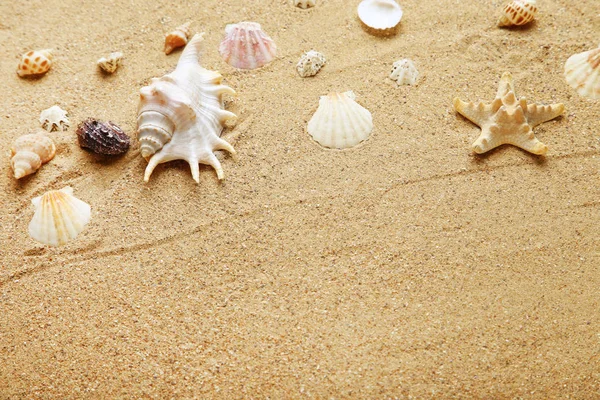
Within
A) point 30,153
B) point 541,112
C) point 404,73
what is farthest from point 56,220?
point 541,112

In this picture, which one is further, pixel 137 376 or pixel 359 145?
pixel 359 145

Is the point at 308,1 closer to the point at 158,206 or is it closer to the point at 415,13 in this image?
the point at 415,13

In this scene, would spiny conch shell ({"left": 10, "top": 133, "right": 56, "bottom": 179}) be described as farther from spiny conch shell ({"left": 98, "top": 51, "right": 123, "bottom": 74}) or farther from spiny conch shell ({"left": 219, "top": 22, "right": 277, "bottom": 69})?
spiny conch shell ({"left": 219, "top": 22, "right": 277, "bottom": 69})

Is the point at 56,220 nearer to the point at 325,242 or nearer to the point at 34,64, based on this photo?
the point at 34,64

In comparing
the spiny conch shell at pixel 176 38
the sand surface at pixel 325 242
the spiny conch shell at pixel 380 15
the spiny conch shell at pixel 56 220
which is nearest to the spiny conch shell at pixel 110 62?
the sand surface at pixel 325 242

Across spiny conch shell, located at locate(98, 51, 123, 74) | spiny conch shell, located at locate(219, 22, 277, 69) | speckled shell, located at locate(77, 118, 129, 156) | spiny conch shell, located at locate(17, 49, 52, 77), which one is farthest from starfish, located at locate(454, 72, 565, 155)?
spiny conch shell, located at locate(17, 49, 52, 77)

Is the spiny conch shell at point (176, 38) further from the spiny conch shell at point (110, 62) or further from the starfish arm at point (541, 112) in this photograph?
the starfish arm at point (541, 112)

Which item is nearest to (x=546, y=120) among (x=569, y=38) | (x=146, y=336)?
(x=569, y=38)
